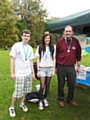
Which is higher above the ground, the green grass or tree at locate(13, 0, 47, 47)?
tree at locate(13, 0, 47, 47)

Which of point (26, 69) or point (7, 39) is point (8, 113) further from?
point (7, 39)

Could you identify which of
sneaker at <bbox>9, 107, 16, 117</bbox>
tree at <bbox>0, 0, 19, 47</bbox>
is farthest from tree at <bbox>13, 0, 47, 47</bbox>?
sneaker at <bbox>9, 107, 16, 117</bbox>

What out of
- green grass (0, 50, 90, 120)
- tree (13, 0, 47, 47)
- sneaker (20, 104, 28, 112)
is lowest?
green grass (0, 50, 90, 120)

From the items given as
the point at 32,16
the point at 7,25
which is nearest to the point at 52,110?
the point at 7,25

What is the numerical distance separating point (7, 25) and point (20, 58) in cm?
2768

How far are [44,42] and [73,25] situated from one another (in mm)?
720

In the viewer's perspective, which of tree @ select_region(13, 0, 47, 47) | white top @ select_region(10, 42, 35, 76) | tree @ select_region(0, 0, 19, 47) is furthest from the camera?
tree @ select_region(13, 0, 47, 47)

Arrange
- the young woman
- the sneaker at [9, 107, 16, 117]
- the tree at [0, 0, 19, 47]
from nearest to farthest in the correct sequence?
the sneaker at [9, 107, 16, 117], the young woman, the tree at [0, 0, 19, 47]

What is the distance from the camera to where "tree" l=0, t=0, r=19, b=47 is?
2845 centimetres

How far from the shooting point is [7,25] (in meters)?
29.1

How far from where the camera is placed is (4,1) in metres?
28.7

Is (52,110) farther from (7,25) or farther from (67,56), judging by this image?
(7,25)

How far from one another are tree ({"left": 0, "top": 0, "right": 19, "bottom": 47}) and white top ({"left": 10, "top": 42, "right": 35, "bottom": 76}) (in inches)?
1063

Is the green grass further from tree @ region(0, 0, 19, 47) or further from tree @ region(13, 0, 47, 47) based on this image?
tree @ region(13, 0, 47, 47)
